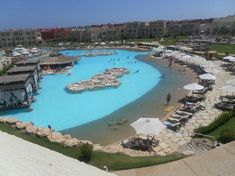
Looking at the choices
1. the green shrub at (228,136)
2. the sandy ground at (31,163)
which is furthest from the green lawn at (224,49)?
the sandy ground at (31,163)

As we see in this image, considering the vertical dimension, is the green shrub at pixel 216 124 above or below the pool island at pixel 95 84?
above

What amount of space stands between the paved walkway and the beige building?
287 feet

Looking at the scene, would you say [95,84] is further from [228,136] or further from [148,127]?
[228,136]

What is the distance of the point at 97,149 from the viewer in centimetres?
1438

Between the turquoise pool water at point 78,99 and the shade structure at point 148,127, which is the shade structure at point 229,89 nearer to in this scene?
the turquoise pool water at point 78,99

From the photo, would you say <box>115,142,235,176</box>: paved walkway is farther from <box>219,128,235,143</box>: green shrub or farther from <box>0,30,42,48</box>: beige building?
<box>0,30,42,48</box>: beige building

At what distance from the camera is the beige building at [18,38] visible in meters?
91.3

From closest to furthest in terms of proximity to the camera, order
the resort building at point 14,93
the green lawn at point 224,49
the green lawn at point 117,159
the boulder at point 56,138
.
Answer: the green lawn at point 117,159, the boulder at point 56,138, the resort building at point 14,93, the green lawn at point 224,49

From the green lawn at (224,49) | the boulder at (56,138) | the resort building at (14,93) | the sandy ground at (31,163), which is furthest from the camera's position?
the green lawn at (224,49)

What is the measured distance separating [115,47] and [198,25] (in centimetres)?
3676

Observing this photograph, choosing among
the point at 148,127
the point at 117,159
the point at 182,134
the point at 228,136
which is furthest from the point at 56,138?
the point at 228,136

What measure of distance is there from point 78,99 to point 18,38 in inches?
2771

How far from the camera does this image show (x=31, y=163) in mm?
5262

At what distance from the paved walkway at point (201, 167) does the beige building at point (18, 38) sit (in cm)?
8738
